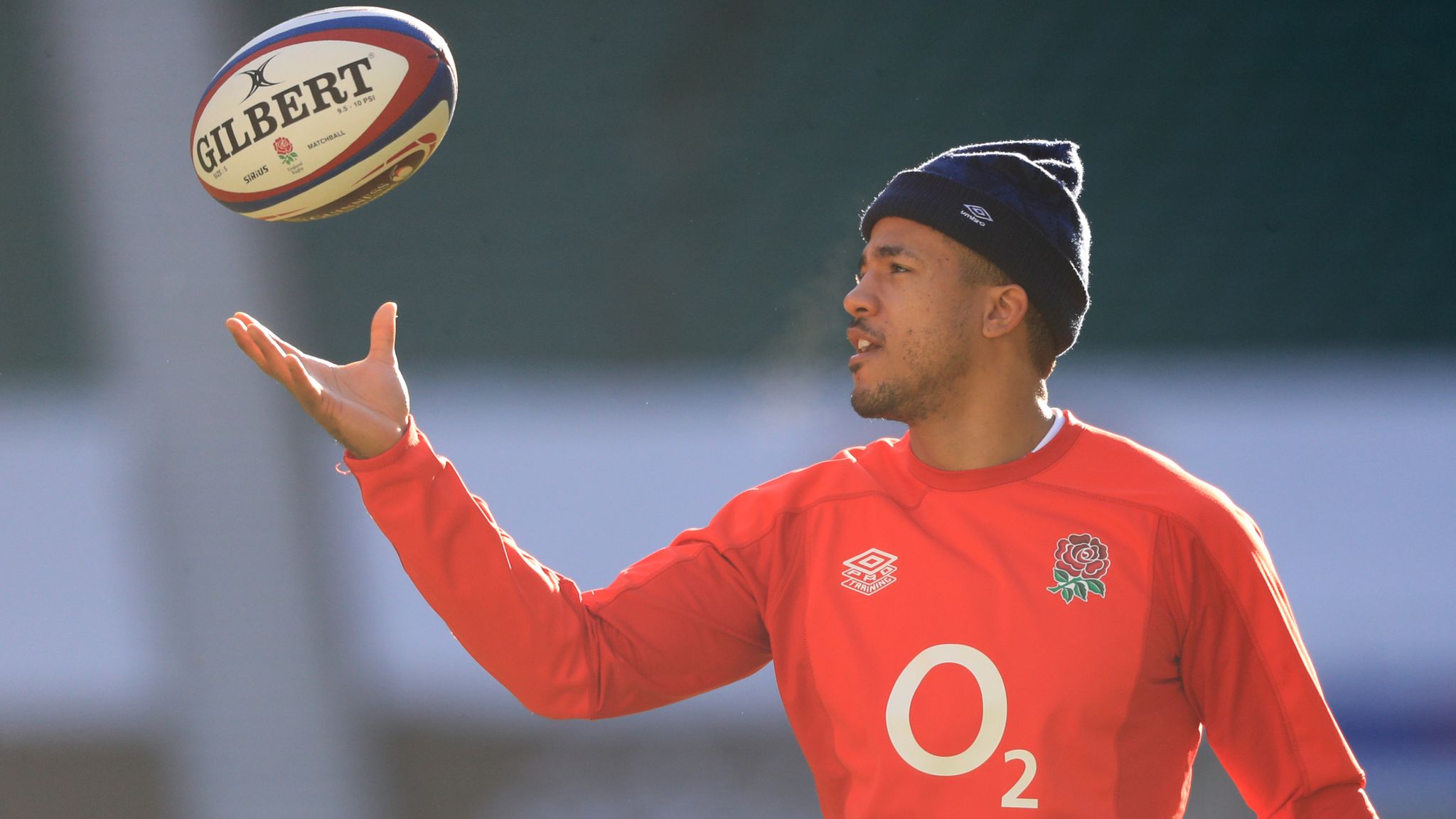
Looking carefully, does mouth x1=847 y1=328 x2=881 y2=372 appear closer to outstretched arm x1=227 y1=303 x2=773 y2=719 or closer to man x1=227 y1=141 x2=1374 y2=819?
man x1=227 y1=141 x2=1374 y2=819

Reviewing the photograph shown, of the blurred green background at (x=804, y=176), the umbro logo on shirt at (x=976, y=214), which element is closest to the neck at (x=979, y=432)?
the umbro logo on shirt at (x=976, y=214)

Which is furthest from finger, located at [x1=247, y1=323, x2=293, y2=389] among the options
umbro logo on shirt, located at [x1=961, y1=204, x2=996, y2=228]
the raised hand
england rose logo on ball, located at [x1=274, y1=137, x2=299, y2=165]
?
umbro logo on shirt, located at [x1=961, y1=204, x2=996, y2=228]

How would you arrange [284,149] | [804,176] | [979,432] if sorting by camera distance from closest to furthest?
[979,432] < [284,149] < [804,176]

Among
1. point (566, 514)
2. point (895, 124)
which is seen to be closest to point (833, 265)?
point (895, 124)

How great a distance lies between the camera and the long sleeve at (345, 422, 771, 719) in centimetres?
162

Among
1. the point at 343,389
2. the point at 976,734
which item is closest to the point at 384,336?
the point at 343,389

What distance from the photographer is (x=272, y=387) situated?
3.90 metres

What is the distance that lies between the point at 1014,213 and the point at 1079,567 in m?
0.50

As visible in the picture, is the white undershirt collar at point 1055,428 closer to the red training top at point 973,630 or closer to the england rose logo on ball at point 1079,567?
the red training top at point 973,630

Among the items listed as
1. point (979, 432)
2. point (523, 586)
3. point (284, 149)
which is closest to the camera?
point (523, 586)

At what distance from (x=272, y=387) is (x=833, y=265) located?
1.68 metres

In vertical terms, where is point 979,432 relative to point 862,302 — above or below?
below

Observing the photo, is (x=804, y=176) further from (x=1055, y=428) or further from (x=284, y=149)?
(x=1055, y=428)

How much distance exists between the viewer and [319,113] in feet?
7.09
